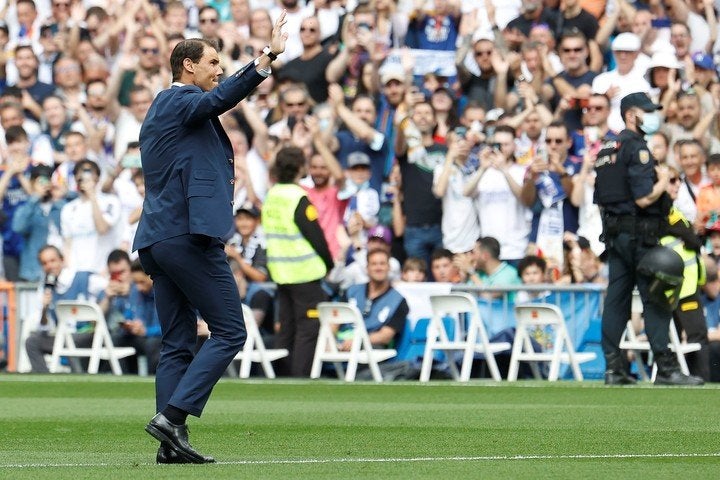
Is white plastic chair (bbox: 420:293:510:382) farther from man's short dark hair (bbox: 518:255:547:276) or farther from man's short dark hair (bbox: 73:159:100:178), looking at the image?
man's short dark hair (bbox: 73:159:100:178)

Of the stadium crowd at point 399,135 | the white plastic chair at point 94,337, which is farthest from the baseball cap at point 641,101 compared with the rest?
the white plastic chair at point 94,337

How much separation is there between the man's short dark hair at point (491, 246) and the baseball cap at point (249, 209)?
9.76 ft

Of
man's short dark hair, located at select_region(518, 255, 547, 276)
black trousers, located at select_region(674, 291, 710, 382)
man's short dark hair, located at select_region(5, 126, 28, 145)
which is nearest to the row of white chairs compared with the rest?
black trousers, located at select_region(674, 291, 710, 382)

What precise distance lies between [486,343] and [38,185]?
7.03 m

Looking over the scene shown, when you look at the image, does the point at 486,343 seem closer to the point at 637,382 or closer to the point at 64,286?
the point at 637,382

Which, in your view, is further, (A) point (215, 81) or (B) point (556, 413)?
(B) point (556, 413)

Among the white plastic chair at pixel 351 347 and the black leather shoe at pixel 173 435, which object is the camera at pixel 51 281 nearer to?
the white plastic chair at pixel 351 347

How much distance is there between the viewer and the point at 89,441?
10.6m

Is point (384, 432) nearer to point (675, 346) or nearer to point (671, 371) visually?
point (671, 371)

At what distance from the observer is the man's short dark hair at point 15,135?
73.4 feet

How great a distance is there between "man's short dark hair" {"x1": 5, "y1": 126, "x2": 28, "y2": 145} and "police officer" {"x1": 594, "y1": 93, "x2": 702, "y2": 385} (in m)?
9.49

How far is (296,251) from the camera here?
1808cm

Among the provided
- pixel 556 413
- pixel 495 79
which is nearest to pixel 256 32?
pixel 495 79

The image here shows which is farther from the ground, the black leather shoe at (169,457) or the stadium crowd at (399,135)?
the stadium crowd at (399,135)
